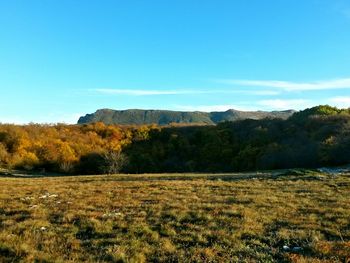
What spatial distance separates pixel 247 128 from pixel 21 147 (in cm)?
6624

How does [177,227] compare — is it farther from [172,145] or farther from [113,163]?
[172,145]

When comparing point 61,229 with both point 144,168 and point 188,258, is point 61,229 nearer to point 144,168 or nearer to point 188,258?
point 188,258

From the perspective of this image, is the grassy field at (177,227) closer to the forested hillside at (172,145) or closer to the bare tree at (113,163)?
the forested hillside at (172,145)

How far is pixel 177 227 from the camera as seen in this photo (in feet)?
48.7

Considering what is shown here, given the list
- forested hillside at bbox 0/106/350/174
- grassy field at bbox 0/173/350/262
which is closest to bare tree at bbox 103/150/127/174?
forested hillside at bbox 0/106/350/174

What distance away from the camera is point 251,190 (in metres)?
24.9

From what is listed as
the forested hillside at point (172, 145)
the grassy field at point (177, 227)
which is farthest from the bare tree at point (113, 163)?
the grassy field at point (177, 227)

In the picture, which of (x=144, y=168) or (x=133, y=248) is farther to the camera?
(x=144, y=168)

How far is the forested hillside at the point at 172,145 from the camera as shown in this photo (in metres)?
93.0

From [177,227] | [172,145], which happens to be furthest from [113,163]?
[177,227]

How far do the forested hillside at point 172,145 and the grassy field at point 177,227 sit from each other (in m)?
59.2

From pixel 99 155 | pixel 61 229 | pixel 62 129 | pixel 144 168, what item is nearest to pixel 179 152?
pixel 144 168

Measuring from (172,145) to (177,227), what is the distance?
381ft

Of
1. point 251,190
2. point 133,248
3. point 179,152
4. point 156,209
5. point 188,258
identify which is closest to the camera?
point 188,258
